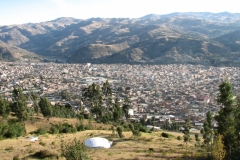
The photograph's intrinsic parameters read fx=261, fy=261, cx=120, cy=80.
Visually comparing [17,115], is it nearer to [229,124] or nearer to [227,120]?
[227,120]

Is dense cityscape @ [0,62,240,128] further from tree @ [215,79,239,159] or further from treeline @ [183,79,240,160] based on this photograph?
tree @ [215,79,239,159]

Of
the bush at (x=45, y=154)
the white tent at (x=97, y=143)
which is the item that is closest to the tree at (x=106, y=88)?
the white tent at (x=97, y=143)

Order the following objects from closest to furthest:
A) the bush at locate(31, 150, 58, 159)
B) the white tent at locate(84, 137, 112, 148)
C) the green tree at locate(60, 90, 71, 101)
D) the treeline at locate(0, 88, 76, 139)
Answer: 1. the bush at locate(31, 150, 58, 159)
2. the white tent at locate(84, 137, 112, 148)
3. the treeline at locate(0, 88, 76, 139)
4. the green tree at locate(60, 90, 71, 101)

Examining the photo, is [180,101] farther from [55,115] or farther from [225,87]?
[225,87]

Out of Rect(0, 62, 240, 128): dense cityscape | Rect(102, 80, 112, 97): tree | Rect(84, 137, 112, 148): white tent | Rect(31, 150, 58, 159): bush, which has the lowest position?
Rect(0, 62, 240, 128): dense cityscape

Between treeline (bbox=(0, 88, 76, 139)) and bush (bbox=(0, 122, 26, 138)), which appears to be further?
treeline (bbox=(0, 88, 76, 139))


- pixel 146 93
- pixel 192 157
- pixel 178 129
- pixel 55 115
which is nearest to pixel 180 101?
pixel 146 93

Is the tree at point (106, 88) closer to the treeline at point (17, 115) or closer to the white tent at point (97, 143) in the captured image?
the treeline at point (17, 115)

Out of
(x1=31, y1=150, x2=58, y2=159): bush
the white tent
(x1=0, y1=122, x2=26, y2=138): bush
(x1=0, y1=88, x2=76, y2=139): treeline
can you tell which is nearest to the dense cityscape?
(x1=0, y1=88, x2=76, y2=139): treeline

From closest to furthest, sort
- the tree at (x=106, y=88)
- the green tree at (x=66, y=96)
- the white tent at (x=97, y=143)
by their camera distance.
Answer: the white tent at (x=97, y=143) < the tree at (x=106, y=88) < the green tree at (x=66, y=96)

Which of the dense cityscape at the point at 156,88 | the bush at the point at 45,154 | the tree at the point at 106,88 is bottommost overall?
the dense cityscape at the point at 156,88
